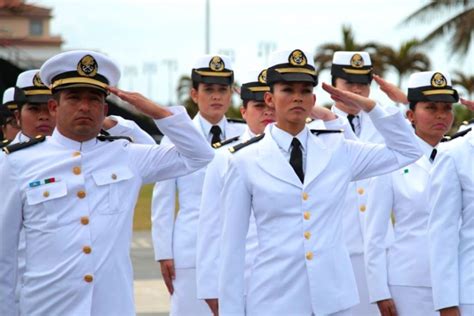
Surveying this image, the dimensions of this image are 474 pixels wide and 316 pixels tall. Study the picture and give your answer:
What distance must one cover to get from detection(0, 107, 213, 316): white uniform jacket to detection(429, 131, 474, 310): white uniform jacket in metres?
1.19

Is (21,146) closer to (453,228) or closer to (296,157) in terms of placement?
(296,157)

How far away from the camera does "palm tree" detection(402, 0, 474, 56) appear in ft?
105

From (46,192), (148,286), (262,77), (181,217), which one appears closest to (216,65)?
(262,77)

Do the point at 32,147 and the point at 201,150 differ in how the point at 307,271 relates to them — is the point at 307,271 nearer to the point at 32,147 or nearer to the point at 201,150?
the point at 201,150

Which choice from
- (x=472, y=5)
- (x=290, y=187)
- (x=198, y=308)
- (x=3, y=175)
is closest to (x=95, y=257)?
(x=3, y=175)

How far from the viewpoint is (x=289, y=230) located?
19.2ft

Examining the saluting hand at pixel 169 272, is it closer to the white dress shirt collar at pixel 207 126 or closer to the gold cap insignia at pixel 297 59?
the white dress shirt collar at pixel 207 126

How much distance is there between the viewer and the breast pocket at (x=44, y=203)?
18.9 feet

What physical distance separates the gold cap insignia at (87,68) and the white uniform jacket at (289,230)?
2.63 ft

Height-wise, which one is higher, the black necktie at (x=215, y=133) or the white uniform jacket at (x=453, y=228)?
the black necktie at (x=215, y=133)

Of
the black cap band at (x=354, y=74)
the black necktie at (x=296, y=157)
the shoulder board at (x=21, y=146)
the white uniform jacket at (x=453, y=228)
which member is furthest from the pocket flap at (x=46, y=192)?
the black cap band at (x=354, y=74)

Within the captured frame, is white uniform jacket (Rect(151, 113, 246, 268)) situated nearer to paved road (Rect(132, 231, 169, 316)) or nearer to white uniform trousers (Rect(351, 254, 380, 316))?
white uniform trousers (Rect(351, 254, 380, 316))

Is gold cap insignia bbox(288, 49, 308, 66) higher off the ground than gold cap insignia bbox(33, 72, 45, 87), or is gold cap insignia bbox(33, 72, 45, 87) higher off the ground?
gold cap insignia bbox(288, 49, 308, 66)

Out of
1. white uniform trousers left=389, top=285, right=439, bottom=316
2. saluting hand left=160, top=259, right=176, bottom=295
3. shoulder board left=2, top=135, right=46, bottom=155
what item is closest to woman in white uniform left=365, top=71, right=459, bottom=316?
white uniform trousers left=389, top=285, right=439, bottom=316
